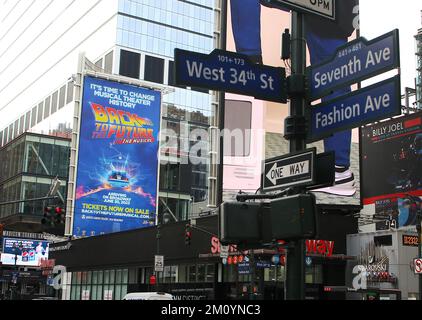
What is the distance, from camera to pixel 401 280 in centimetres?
3506

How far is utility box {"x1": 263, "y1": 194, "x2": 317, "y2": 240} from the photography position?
5996 mm

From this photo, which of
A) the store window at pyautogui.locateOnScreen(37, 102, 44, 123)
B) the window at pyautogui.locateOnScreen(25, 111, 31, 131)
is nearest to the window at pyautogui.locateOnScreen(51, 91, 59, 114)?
the store window at pyautogui.locateOnScreen(37, 102, 44, 123)

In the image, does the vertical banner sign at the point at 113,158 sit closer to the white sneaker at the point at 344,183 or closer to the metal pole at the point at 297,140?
the white sneaker at the point at 344,183

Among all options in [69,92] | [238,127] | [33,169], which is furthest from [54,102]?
[238,127]

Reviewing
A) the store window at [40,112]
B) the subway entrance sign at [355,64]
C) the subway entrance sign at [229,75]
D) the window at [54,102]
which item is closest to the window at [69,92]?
the window at [54,102]

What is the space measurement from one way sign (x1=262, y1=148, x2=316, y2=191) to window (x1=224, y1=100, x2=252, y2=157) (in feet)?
109

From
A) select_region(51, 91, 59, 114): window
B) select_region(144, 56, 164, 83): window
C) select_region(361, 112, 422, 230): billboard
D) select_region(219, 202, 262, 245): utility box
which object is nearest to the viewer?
select_region(219, 202, 262, 245): utility box

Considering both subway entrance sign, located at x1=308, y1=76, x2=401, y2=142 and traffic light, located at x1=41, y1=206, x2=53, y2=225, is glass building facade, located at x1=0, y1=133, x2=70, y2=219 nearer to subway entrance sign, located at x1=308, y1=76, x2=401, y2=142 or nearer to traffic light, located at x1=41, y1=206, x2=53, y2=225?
traffic light, located at x1=41, y1=206, x2=53, y2=225

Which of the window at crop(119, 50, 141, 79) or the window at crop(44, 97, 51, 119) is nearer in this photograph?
the window at crop(119, 50, 141, 79)

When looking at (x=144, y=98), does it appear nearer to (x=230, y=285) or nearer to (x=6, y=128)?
(x=230, y=285)

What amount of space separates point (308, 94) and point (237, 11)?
35.3m

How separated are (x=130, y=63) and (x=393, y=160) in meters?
44.9

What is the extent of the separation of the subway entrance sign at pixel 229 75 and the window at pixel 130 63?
8489 centimetres
